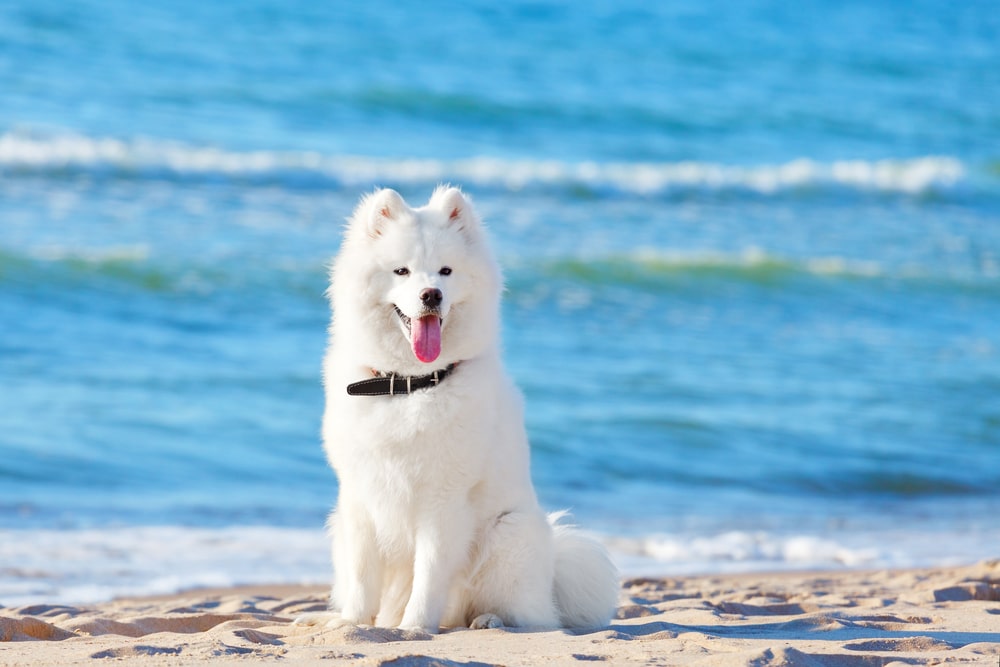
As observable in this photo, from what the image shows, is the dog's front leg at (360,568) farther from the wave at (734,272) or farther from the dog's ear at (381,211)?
the wave at (734,272)

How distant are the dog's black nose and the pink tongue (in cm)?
7

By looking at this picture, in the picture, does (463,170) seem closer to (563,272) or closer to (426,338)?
(563,272)

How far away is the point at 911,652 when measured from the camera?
11.6 ft

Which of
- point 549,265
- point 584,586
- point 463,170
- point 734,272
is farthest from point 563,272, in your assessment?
point 584,586

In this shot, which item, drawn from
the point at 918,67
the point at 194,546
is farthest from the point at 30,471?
the point at 918,67

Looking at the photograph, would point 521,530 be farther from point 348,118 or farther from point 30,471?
point 348,118

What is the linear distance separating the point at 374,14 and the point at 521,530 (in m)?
19.0

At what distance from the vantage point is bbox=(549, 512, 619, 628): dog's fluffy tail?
3963 millimetres

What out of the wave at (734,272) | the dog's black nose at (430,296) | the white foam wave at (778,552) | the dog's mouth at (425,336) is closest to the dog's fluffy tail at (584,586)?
the dog's mouth at (425,336)

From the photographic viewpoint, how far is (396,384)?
365cm

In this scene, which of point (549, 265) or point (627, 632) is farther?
point (549, 265)

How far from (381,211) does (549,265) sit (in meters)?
8.33

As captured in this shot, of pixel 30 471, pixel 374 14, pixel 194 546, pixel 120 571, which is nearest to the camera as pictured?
pixel 120 571

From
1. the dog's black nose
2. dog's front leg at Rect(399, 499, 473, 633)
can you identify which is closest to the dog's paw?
dog's front leg at Rect(399, 499, 473, 633)
